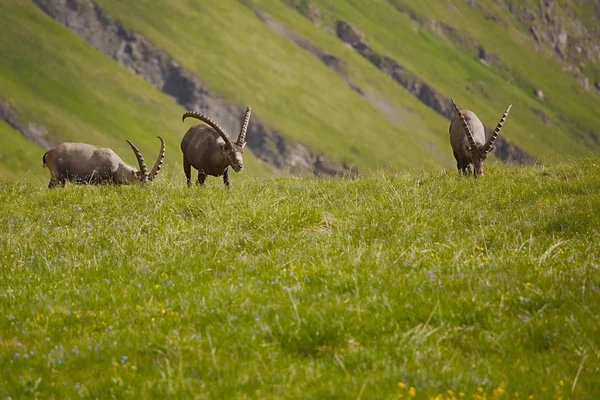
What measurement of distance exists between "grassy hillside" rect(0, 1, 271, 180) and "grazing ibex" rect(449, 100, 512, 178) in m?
129

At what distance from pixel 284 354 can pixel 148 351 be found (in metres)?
1.37

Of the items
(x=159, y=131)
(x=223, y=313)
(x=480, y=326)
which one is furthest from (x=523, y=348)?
(x=159, y=131)

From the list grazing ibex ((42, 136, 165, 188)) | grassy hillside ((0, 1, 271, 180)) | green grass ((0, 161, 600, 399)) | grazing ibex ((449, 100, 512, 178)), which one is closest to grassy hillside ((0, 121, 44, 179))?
grassy hillside ((0, 1, 271, 180))

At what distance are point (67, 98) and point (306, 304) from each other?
17749 cm

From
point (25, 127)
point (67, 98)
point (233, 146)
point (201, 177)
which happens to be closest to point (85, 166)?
point (201, 177)

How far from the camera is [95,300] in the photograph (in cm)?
839

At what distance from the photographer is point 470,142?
803 inches

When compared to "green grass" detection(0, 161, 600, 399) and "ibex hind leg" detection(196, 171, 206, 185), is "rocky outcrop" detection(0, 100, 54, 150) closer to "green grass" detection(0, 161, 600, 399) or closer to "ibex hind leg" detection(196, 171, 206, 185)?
"ibex hind leg" detection(196, 171, 206, 185)

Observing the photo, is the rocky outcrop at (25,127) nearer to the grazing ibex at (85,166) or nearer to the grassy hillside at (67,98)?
the grassy hillside at (67,98)

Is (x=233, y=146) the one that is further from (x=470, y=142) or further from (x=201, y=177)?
(x=470, y=142)

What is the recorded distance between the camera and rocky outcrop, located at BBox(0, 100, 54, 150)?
155 meters

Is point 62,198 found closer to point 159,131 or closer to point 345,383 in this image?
point 345,383

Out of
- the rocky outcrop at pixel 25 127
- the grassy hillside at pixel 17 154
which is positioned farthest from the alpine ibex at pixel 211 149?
the rocky outcrop at pixel 25 127

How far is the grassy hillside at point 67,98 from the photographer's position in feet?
526
